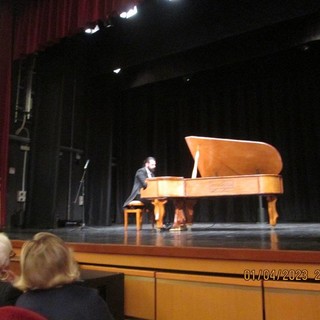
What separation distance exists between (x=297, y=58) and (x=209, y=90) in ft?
6.31

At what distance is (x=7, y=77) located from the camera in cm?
578

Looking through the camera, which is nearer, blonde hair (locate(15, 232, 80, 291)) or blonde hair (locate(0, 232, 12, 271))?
blonde hair (locate(15, 232, 80, 291))

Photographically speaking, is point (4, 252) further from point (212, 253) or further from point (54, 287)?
point (212, 253)

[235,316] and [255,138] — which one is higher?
[255,138]

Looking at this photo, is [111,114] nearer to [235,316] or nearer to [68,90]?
[68,90]

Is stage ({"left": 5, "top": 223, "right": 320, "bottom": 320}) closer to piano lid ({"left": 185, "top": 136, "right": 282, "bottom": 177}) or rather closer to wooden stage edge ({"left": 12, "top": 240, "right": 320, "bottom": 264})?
wooden stage edge ({"left": 12, "top": 240, "right": 320, "bottom": 264})

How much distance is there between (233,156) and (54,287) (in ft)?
11.3

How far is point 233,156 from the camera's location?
14.8 feet

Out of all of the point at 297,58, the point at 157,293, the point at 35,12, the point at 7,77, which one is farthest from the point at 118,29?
the point at 157,293

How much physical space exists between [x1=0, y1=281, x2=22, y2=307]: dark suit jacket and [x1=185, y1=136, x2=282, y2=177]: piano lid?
3131 mm

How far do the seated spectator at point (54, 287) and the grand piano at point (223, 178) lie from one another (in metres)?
2.92

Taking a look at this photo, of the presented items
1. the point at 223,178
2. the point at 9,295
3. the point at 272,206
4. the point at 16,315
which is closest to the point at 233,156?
the point at 223,178
